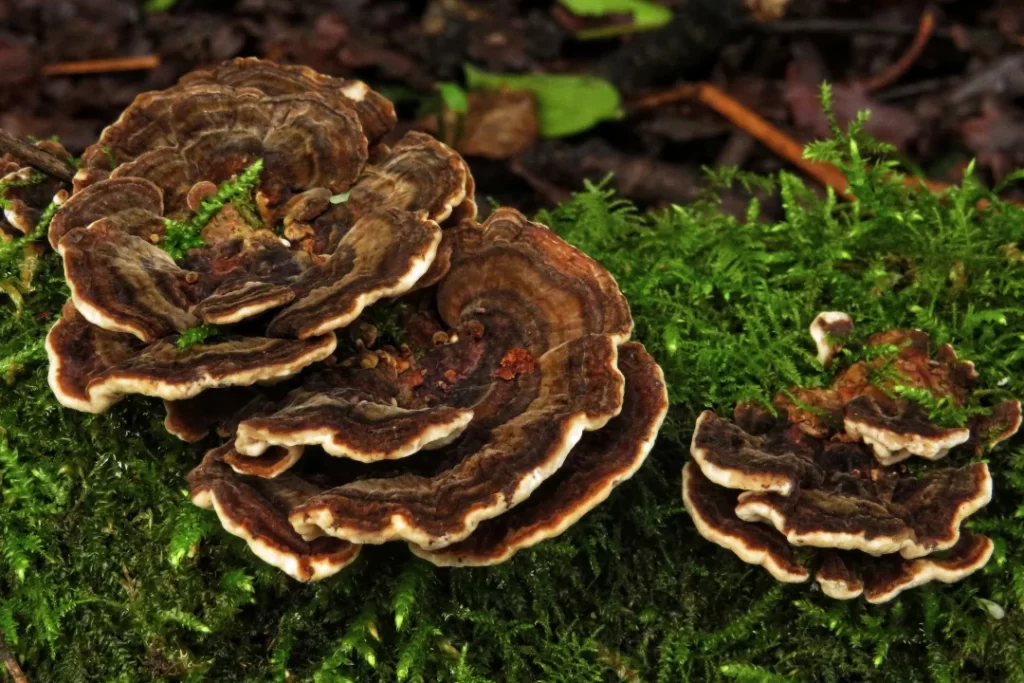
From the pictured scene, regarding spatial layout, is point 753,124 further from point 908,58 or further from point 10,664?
point 10,664

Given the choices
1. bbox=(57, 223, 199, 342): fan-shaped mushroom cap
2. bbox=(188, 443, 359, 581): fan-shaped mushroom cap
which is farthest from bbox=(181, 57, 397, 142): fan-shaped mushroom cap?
bbox=(188, 443, 359, 581): fan-shaped mushroom cap

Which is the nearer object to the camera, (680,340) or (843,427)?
(843,427)

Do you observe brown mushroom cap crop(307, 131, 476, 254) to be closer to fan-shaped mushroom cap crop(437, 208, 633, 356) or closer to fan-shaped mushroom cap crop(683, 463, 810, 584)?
fan-shaped mushroom cap crop(437, 208, 633, 356)

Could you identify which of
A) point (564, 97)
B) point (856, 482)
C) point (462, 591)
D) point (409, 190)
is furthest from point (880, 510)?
point (564, 97)

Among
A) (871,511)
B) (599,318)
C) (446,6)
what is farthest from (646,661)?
(446,6)

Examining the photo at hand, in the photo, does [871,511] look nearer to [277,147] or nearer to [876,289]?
[876,289]
